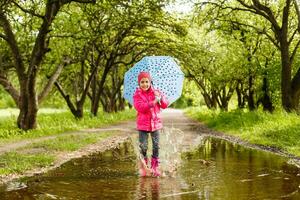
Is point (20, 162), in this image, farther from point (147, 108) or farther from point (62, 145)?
point (62, 145)

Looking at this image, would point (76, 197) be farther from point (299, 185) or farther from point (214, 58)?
point (214, 58)

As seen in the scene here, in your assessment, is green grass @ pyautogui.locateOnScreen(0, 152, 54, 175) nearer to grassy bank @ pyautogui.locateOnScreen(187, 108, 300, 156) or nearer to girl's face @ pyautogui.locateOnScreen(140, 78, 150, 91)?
girl's face @ pyautogui.locateOnScreen(140, 78, 150, 91)

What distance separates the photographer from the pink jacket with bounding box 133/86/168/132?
8.80 meters

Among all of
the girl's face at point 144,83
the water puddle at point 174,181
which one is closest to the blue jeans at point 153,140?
the water puddle at point 174,181

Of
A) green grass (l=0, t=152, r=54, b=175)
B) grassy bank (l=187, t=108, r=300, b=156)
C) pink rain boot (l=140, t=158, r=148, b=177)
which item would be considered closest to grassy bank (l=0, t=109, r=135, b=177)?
green grass (l=0, t=152, r=54, b=175)

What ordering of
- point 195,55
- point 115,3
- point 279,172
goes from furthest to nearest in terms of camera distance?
point 195,55 → point 115,3 → point 279,172

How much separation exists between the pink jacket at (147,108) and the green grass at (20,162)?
8.37 feet

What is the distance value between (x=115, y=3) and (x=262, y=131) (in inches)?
266

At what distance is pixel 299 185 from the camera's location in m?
7.59

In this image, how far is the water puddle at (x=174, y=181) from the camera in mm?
6965

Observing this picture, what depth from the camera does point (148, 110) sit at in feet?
29.1

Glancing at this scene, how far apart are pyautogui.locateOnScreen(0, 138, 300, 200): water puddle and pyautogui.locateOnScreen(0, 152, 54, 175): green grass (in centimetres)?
55

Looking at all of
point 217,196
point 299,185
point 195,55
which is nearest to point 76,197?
point 217,196

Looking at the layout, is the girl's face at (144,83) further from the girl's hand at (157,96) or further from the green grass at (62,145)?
the green grass at (62,145)
